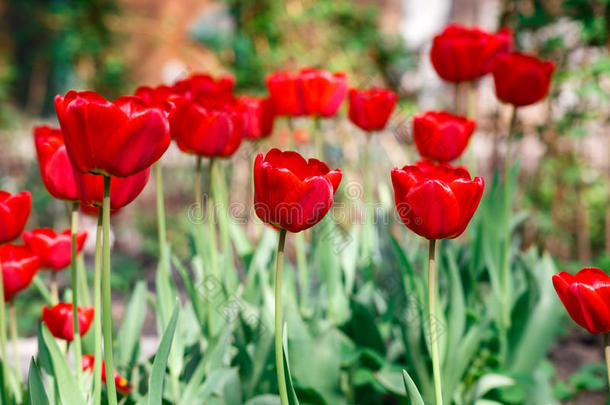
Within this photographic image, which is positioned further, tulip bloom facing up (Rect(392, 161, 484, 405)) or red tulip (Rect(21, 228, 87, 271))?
red tulip (Rect(21, 228, 87, 271))

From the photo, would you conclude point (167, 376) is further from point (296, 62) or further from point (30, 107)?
point (30, 107)

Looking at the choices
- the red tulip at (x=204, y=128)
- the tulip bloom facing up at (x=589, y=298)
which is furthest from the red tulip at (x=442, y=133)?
the tulip bloom facing up at (x=589, y=298)

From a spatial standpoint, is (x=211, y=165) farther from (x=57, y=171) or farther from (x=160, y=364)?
(x=160, y=364)

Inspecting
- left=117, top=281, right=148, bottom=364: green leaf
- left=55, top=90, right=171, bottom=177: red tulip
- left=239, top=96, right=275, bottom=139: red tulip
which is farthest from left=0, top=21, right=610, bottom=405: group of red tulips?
left=117, top=281, right=148, bottom=364: green leaf

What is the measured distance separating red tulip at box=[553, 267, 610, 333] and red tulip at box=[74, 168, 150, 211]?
22.7 inches

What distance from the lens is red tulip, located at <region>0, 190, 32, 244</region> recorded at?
92 cm

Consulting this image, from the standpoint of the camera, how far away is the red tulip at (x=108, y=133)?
0.65m

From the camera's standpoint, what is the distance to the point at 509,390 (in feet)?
4.25

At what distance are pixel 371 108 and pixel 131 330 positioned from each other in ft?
2.52

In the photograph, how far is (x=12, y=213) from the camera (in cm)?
93

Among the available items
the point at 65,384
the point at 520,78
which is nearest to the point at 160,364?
the point at 65,384

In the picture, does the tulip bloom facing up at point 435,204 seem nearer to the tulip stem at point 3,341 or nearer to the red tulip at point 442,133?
the red tulip at point 442,133

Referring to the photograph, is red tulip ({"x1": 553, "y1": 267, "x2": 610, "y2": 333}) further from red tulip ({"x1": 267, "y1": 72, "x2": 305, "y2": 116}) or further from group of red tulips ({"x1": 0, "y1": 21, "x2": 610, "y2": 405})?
red tulip ({"x1": 267, "y1": 72, "x2": 305, "y2": 116})

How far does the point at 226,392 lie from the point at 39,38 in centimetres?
789
